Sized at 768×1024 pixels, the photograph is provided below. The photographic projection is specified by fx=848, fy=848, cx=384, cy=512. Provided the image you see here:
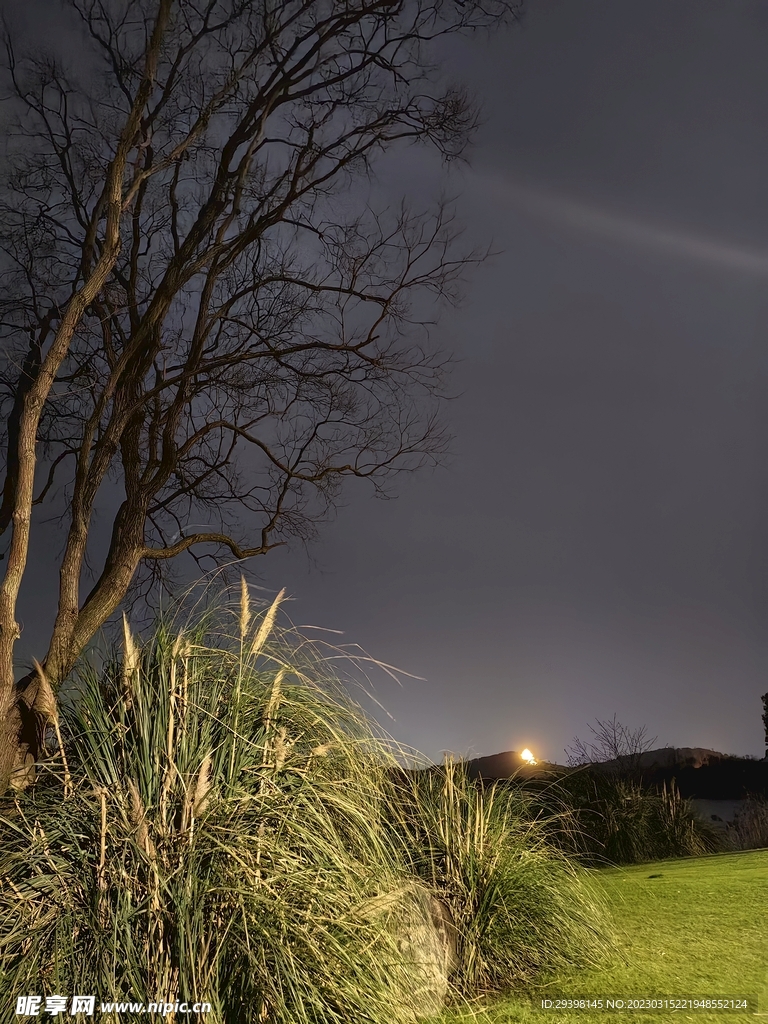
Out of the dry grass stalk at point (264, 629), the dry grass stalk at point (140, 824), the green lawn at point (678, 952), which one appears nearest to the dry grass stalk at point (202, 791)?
the dry grass stalk at point (140, 824)

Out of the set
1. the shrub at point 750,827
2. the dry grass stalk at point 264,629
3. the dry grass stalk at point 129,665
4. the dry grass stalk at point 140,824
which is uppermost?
the dry grass stalk at point 264,629

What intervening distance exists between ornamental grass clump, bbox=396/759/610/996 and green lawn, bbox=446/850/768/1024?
0.14 meters

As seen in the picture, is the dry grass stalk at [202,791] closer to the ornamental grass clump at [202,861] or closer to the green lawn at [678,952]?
the ornamental grass clump at [202,861]

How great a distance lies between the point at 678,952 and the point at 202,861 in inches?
79.4

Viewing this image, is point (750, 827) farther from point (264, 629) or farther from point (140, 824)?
point (140, 824)

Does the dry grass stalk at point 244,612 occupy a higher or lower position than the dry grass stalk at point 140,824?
higher

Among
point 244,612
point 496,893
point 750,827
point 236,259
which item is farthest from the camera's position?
point 750,827

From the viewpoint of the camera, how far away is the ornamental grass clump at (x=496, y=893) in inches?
117

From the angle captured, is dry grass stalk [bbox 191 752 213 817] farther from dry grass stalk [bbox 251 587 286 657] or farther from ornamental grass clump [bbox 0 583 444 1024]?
dry grass stalk [bbox 251 587 286 657]

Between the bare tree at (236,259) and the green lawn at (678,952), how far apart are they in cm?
307

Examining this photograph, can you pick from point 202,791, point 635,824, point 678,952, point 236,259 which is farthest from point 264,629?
point 635,824

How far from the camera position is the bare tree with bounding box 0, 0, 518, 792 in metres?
5.37

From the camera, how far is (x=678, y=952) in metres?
3.14

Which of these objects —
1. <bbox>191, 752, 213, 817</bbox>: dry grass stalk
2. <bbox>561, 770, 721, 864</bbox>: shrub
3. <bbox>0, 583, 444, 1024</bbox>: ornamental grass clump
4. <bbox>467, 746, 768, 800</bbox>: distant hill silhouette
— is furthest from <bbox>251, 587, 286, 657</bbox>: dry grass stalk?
<bbox>467, 746, 768, 800</bbox>: distant hill silhouette
